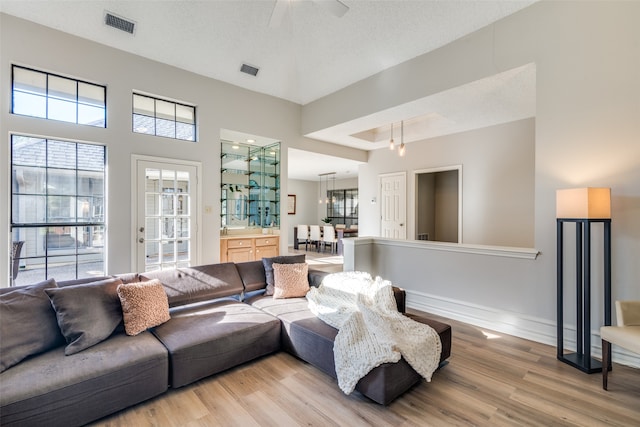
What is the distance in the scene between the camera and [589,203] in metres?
2.40

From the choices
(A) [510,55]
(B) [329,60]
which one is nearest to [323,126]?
(B) [329,60]

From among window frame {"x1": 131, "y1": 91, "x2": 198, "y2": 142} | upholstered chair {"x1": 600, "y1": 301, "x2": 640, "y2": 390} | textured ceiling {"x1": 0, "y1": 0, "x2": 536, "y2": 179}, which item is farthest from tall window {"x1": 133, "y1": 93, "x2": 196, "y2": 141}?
upholstered chair {"x1": 600, "y1": 301, "x2": 640, "y2": 390}

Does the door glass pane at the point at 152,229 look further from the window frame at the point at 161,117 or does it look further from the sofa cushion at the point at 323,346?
the sofa cushion at the point at 323,346

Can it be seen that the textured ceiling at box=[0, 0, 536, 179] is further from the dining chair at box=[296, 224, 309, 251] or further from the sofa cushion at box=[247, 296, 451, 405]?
the dining chair at box=[296, 224, 309, 251]

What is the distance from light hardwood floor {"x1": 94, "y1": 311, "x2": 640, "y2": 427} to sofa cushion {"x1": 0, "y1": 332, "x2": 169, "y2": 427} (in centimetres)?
15

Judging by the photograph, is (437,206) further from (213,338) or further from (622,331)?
(213,338)

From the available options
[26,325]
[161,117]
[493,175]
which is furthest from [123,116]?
[493,175]

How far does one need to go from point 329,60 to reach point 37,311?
4233 millimetres

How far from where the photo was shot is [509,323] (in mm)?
3203

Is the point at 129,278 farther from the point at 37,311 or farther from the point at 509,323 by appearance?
the point at 509,323

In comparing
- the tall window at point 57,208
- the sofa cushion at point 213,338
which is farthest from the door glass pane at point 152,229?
the sofa cushion at point 213,338

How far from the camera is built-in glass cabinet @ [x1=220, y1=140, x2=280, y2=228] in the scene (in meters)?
5.30

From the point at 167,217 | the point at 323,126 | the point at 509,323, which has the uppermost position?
the point at 323,126

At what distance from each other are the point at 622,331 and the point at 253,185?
5031 millimetres
